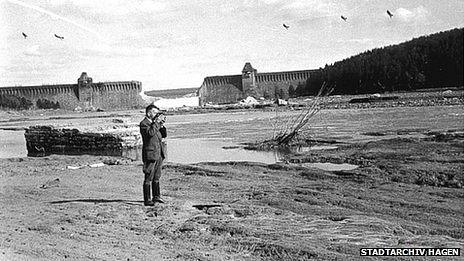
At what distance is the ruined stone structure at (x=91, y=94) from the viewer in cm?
14300

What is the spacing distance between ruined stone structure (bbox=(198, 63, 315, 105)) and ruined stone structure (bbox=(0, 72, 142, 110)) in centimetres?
1867

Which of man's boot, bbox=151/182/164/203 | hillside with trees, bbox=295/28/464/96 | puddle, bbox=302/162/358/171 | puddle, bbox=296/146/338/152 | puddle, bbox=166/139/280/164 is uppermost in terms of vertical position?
hillside with trees, bbox=295/28/464/96

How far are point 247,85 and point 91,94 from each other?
41.4 meters

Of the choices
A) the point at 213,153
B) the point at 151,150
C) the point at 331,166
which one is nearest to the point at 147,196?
the point at 151,150

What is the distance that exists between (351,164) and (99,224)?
8.85 meters

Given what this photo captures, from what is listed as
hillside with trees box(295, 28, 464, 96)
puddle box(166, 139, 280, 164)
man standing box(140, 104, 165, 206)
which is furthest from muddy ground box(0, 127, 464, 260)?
hillside with trees box(295, 28, 464, 96)

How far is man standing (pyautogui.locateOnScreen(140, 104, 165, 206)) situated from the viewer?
9938mm

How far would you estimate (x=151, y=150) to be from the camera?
1002 centimetres

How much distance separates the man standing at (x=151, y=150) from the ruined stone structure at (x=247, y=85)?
136 metres

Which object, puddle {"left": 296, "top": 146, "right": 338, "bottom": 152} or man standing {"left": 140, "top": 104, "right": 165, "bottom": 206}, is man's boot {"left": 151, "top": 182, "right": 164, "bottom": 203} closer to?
man standing {"left": 140, "top": 104, "right": 165, "bottom": 206}

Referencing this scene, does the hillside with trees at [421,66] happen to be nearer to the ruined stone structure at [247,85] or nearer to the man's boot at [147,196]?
the man's boot at [147,196]

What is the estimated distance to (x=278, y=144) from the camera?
22953mm

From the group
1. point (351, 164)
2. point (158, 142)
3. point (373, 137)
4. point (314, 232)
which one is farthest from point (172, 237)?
point (373, 137)

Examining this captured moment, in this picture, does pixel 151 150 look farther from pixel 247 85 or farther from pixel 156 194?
pixel 247 85
